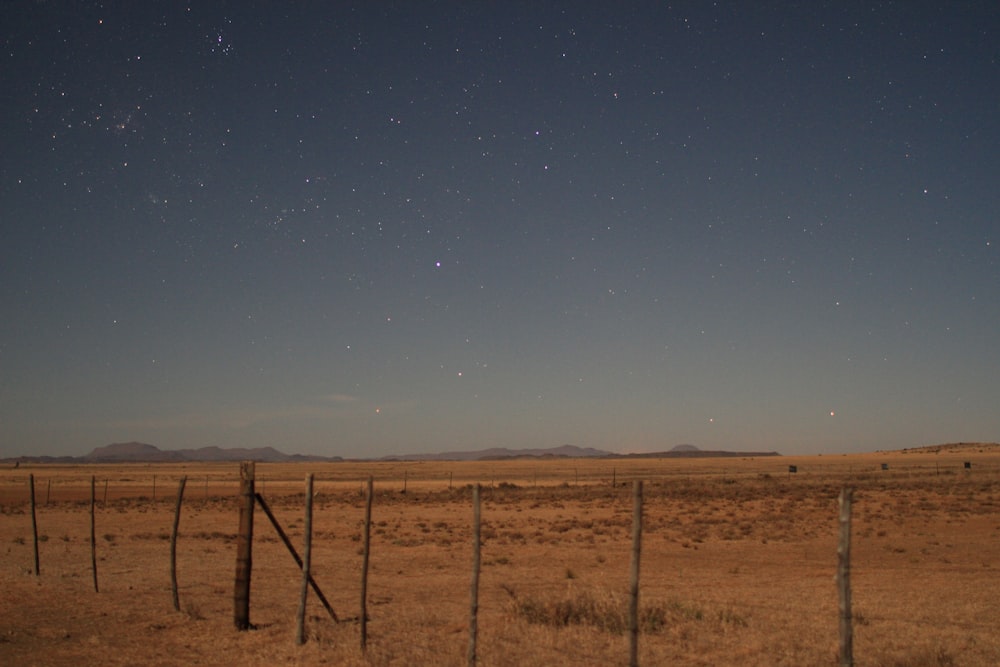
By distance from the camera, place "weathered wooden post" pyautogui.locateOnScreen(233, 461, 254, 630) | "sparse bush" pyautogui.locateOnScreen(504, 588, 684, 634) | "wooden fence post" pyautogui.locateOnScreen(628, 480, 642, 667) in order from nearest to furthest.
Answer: "wooden fence post" pyautogui.locateOnScreen(628, 480, 642, 667), "weathered wooden post" pyautogui.locateOnScreen(233, 461, 254, 630), "sparse bush" pyautogui.locateOnScreen(504, 588, 684, 634)

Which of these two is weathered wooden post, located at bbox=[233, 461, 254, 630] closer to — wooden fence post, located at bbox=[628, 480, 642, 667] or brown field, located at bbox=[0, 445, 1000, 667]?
brown field, located at bbox=[0, 445, 1000, 667]

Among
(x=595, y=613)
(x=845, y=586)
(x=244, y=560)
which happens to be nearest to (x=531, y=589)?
(x=595, y=613)

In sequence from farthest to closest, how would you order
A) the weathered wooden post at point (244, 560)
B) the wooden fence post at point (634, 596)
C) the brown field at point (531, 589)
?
the weathered wooden post at point (244, 560) < the brown field at point (531, 589) < the wooden fence post at point (634, 596)

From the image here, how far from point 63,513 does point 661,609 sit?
3811 cm

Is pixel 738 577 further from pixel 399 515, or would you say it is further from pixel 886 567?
pixel 399 515

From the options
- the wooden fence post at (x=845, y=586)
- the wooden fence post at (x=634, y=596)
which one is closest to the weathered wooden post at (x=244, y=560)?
the wooden fence post at (x=634, y=596)

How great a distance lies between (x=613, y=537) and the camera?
28.6 meters

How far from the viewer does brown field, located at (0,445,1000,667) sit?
11.1 metres

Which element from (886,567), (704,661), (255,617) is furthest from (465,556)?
(704,661)

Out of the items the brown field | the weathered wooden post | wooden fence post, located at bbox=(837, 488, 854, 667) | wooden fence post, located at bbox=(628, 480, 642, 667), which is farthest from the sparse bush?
wooden fence post, located at bbox=(837, 488, 854, 667)

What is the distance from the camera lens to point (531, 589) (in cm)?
1750

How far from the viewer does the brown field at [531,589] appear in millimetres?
11117

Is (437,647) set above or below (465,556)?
above

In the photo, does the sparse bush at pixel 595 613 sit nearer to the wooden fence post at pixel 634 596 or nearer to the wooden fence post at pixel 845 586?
the wooden fence post at pixel 634 596
